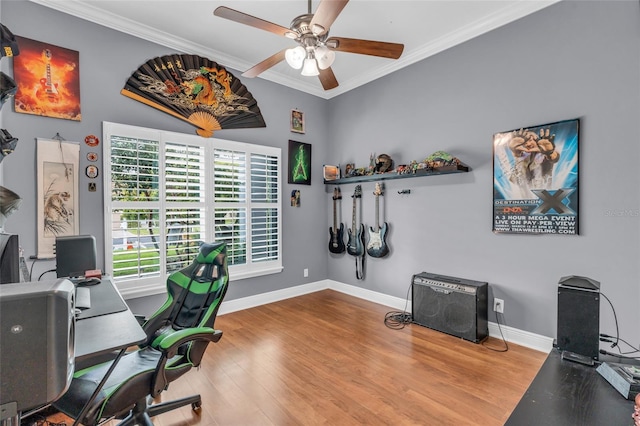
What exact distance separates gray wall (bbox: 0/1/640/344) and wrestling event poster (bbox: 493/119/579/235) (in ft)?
0.26

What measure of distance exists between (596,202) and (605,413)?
2080 mm

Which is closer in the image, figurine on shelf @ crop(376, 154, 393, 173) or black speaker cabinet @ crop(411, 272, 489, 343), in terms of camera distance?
black speaker cabinet @ crop(411, 272, 489, 343)

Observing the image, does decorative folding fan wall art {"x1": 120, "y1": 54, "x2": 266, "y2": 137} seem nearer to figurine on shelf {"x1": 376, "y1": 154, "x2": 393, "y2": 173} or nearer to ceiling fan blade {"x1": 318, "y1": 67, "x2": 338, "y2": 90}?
ceiling fan blade {"x1": 318, "y1": 67, "x2": 338, "y2": 90}

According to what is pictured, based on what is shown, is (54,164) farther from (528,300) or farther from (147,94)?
(528,300)

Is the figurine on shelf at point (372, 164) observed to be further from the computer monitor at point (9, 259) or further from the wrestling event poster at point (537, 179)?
the computer monitor at point (9, 259)

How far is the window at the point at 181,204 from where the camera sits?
2.90 metres

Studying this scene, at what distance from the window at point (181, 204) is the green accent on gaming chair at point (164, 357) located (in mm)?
1305

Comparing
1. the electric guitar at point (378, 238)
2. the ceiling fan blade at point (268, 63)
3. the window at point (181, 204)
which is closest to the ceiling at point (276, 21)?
the ceiling fan blade at point (268, 63)

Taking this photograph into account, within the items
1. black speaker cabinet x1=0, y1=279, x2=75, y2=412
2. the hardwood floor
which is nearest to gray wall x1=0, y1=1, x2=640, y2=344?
the hardwood floor

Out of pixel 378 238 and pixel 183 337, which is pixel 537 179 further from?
pixel 183 337

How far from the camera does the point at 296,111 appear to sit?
4293mm

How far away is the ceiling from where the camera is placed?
2.68 m

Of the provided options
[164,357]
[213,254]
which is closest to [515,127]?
[213,254]

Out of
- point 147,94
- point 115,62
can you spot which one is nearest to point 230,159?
point 147,94
